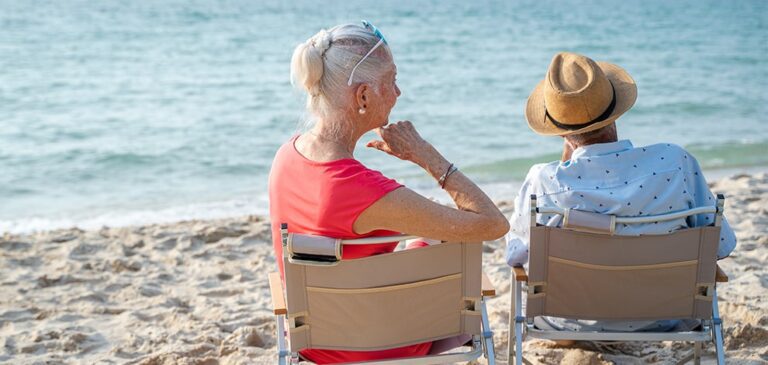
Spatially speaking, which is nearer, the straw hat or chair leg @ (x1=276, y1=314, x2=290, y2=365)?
chair leg @ (x1=276, y1=314, x2=290, y2=365)

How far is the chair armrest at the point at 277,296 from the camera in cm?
261

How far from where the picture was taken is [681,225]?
279cm

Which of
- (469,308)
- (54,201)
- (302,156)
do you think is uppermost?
(302,156)

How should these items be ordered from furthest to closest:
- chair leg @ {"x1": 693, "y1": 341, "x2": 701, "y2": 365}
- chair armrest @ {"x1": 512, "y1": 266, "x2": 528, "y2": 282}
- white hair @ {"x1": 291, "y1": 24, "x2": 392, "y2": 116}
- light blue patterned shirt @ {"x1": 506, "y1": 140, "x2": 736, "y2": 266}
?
chair leg @ {"x1": 693, "y1": 341, "x2": 701, "y2": 365}
chair armrest @ {"x1": 512, "y1": 266, "x2": 528, "y2": 282}
light blue patterned shirt @ {"x1": 506, "y1": 140, "x2": 736, "y2": 266}
white hair @ {"x1": 291, "y1": 24, "x2": 392, "y2": 116}

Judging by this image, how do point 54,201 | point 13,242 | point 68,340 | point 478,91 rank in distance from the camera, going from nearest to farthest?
point 68,340, point 13,242, point 54,201, point 478,91

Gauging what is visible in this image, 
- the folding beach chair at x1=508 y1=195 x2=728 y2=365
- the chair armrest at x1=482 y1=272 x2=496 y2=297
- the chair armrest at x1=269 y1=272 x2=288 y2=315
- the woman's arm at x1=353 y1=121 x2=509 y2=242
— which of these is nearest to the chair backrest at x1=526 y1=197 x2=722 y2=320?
the folding beach chair at x1=508 y1=195 x2=728 y2=365

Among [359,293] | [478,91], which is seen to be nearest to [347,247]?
[359,293]

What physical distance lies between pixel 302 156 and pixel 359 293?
16.8 inches

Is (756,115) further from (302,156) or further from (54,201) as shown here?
(302,156)

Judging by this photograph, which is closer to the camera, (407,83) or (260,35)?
(407,83)

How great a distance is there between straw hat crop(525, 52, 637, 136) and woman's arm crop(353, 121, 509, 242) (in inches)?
23.9

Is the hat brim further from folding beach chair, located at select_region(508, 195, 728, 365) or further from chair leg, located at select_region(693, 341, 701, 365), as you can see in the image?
chair leg, located at select_region(693, 341, 701, 365)

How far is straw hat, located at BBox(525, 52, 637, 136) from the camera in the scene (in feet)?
9.48

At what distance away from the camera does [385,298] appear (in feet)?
8.16
